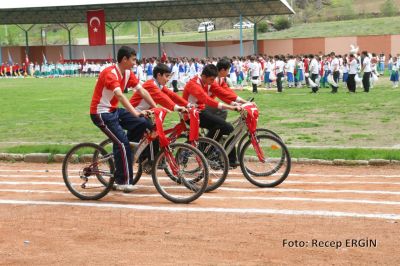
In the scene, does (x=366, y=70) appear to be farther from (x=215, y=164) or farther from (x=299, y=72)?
(x=215, y=164)

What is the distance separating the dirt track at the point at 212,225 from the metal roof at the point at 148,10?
40.5m

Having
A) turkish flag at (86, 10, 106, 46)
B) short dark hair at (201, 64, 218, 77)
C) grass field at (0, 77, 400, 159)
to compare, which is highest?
turkish flag at (86, 10, 106, 46)

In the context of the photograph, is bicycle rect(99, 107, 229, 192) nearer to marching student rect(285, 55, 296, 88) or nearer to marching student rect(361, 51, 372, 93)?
marching student rect(361, 51, 372, 93)

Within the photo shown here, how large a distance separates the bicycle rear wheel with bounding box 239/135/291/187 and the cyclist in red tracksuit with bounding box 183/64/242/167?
14.1 inches

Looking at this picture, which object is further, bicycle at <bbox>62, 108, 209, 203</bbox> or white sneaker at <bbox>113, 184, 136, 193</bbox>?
white sneaker at <bbox>113, 184, 136, 193</bbox>

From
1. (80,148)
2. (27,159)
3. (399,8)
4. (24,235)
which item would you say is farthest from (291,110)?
(399,8)

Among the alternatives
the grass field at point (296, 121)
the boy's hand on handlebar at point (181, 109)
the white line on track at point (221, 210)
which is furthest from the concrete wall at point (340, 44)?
the white line on track at point (221, 210)

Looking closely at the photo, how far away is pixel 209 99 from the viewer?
1005 cm

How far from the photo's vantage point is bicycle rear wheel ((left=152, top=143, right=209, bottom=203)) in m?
8.87

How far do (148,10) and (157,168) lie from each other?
164ft

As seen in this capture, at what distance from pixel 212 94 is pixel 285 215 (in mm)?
3388

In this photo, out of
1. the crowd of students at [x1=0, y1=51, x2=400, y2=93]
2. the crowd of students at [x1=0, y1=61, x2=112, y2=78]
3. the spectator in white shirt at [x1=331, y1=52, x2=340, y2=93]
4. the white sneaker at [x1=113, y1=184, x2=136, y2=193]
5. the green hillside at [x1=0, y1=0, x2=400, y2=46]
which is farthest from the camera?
the green hillside at [x1=0, y1=0, x2=400, y2=46]

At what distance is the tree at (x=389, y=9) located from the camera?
80.9m

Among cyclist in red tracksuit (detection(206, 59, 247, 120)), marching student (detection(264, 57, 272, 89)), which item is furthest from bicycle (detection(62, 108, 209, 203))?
marching student (detection(264, 57, 272, 89))
